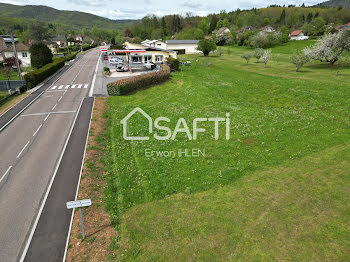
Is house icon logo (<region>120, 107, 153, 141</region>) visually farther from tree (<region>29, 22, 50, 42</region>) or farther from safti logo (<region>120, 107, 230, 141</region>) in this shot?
tree (<region>29, 22, 50, 42</region>)

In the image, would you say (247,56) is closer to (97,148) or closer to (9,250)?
(97,148)

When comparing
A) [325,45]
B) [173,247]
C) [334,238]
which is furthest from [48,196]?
[325,45]

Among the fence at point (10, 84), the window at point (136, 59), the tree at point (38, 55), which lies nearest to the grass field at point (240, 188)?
the fence at point (10, 84)

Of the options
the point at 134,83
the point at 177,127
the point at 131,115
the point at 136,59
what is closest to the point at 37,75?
the point at 134,83

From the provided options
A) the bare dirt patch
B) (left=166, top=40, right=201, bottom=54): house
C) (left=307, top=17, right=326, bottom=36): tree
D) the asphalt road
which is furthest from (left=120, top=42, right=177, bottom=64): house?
(left=307, top=17, right=326, bottom=36): tree

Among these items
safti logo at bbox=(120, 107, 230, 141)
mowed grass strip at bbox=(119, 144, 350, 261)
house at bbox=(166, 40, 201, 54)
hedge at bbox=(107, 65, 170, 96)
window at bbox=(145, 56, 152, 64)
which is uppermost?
house at bbox=(166, 40, 201, 54)

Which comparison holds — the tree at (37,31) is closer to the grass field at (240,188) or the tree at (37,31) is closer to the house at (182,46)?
the house at (182,46)
